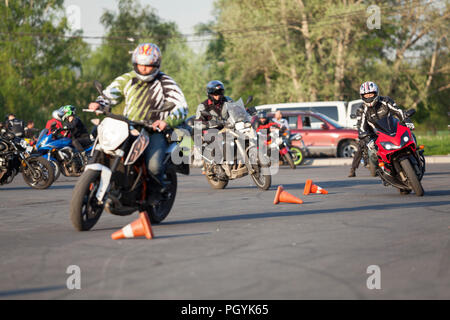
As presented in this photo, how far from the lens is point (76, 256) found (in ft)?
21.4

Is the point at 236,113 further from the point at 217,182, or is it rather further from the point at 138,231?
the point at 138,231

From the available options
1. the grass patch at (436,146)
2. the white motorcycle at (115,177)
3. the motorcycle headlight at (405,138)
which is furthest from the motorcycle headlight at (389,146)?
the grass patch at (436,146)

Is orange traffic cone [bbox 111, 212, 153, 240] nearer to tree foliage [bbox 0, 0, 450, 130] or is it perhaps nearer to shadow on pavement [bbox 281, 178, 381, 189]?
shadow on pavement [bbox 281, 178, 381, 189]

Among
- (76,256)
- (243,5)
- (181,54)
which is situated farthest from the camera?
(181,54)

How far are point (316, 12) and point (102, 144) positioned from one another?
39.2 m

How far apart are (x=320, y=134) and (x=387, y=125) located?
15.6 meters

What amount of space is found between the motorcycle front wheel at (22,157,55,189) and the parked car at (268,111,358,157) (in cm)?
1292

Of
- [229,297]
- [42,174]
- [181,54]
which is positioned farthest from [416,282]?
[181,54]

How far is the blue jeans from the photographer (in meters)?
8.18

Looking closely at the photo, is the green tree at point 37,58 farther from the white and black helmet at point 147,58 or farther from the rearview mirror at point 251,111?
the white and black helmet at point 147,58

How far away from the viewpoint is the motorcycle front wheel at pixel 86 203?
25.0 feet

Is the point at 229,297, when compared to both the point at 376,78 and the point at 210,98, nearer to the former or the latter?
the point at 210,98

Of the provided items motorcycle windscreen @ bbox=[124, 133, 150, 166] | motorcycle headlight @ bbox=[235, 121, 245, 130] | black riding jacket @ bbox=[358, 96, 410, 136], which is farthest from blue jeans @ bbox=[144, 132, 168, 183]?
black riding jacket @ bbox=[358, 96, 410, 136]

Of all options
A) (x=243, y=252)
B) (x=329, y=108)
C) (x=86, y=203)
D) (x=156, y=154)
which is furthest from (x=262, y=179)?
(x=329, y=108)
